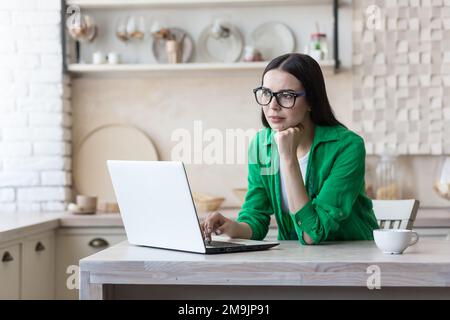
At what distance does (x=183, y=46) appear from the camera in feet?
13.1

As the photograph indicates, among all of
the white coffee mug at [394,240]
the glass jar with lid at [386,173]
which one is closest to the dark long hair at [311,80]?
the white coffee mug at [394,240]

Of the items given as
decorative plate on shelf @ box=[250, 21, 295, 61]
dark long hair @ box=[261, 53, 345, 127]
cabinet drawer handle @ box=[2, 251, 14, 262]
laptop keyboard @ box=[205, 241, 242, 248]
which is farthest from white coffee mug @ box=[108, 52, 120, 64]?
laptop keyboard @ box=[205, 241, 242, 248]

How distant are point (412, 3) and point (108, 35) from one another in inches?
64.5

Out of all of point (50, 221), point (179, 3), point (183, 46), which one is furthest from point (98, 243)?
point (179, 3)

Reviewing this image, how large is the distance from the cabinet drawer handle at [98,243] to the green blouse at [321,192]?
4.13ft

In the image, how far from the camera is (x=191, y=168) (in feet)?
13.1

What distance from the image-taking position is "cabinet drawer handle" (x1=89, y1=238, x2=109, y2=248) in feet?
11.2

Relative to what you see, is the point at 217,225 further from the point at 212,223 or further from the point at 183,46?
the point at 183,46

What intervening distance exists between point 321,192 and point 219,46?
2.04 metres

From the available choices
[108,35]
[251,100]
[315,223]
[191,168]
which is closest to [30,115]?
[108,35]

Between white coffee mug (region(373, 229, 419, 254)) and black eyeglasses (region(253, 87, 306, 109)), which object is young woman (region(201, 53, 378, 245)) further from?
white coffee mug (region(373, 229, 419, 254))

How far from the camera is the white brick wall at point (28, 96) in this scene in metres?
3.84

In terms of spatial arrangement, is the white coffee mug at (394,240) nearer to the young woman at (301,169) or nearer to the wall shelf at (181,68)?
the young woman at (301,169)
